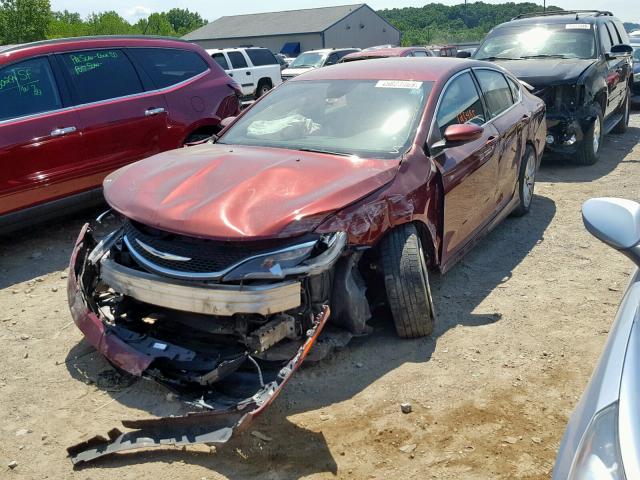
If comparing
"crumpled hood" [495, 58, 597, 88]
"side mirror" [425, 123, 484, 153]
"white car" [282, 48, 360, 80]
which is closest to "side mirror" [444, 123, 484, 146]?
"side mirror" [425, 123, 484, 153]

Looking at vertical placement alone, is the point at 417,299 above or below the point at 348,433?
above

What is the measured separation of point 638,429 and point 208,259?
2219mm

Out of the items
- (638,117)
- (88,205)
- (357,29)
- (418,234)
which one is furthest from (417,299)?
(357,29)

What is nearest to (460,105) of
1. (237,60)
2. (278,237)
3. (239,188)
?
(239,188)

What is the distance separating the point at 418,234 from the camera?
4.17 m

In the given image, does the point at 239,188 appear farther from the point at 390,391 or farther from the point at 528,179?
the point at 528,179

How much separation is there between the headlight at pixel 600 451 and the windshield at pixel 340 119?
2.54 metres

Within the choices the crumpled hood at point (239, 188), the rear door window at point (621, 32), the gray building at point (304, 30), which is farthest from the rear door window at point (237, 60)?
Result: the gray building at point (304, 30)

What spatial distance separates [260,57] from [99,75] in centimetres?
1378

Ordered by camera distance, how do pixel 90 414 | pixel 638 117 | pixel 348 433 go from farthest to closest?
pixel 638 117 → pixel 90 414 → pixel 348 433

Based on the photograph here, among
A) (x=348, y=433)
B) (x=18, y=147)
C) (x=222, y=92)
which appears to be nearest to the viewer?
(x=348, y=433)

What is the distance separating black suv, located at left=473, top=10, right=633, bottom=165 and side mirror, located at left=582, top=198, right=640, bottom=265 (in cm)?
534

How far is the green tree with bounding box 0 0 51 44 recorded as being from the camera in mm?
36062

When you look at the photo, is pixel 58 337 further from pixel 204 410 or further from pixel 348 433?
pixel 348 433
